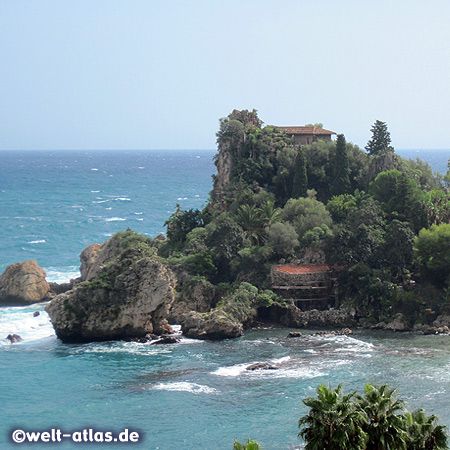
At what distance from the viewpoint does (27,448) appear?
43.5 m

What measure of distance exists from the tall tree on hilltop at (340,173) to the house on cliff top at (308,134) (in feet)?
25.0

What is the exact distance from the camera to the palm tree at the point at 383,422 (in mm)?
26516

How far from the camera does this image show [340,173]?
282 ft

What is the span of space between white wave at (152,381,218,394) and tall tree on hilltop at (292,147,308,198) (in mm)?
37575

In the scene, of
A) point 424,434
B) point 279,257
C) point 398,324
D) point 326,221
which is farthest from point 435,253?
point 424,434

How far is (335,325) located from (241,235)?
1477 cm

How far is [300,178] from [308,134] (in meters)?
11.1

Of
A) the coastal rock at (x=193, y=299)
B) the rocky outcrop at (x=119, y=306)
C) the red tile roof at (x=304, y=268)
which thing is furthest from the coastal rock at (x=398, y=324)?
the rocky outcrop at (x=119, y=306)

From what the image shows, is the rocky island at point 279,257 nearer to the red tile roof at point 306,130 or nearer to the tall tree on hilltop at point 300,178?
the tall tree on hilltop at point 300,178

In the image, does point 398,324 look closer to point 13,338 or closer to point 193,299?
point 193,299

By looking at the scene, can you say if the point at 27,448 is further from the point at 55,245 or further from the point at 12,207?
the point at 12,207

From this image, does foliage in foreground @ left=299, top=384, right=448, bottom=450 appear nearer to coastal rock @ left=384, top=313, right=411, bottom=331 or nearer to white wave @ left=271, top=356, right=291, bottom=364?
white wave @ left=271, top=356, right=291, bottom=364

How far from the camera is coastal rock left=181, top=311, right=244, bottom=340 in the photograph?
2469 inches

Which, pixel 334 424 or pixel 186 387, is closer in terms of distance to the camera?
pixel 334 424
